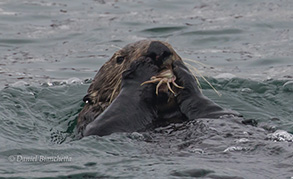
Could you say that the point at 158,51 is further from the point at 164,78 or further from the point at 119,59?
the point at 119,59

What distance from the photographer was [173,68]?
5.09 metres

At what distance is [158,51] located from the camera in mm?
4965

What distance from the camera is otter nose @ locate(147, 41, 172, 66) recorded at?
16.3 feet

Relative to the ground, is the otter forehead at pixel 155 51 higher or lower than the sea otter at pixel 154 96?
higher

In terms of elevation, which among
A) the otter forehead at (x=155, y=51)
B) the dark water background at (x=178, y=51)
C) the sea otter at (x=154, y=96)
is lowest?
the dark water background at (x=178, y=51)

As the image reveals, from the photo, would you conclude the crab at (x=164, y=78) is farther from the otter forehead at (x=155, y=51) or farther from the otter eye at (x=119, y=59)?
the otter eye at (x=119, y=59)

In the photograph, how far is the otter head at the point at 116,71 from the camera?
500 cm

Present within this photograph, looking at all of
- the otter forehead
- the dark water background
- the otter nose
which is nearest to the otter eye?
the otter forehead

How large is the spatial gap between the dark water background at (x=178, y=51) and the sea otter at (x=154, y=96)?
16cm

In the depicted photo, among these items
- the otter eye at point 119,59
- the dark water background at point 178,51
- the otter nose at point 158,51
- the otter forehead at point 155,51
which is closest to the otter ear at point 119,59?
the otter eye at point 119,59

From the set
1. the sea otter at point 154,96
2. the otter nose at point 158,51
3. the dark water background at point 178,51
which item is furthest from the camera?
the otter nose at point 158,51

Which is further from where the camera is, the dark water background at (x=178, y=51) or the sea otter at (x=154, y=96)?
the sea otter at (x=154, y=96)

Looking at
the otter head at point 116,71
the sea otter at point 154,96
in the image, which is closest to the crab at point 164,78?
the sea otter at point 154,96

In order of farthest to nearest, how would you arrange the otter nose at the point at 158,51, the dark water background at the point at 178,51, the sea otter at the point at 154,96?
the otter nose at the point at 158,51
the sea otter at the point at 154,96
the dark water background at the point at 178,51
